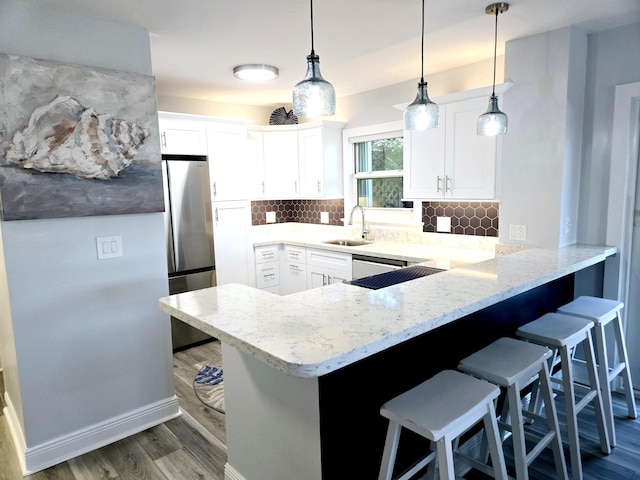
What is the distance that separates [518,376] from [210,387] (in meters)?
2.17

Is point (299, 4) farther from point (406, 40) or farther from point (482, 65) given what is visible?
point (482, 65)

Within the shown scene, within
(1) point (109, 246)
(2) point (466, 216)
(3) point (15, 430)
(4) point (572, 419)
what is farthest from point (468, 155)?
(3) point (15, 430)

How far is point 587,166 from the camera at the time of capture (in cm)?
272

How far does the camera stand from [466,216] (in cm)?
352

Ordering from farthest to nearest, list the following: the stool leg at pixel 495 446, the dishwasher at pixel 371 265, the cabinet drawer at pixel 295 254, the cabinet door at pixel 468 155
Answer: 1. the cabinet drawer at pixel 295 254
2. the dishwasher at pixel 371 265
3. the cabinet door at pixel 468 155
4. the stool leg at pixel 495 446

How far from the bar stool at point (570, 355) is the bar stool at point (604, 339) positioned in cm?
7

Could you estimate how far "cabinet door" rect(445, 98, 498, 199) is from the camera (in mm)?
2947

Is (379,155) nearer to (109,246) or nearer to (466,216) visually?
(466,216)

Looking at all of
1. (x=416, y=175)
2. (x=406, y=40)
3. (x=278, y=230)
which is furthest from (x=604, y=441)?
(x=278, y=230)

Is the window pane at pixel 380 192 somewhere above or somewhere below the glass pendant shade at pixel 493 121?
below

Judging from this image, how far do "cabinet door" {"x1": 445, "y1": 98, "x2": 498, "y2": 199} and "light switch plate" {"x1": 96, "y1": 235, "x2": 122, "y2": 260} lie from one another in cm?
236

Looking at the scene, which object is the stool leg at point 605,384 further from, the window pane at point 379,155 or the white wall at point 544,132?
the window pane at point 379,155

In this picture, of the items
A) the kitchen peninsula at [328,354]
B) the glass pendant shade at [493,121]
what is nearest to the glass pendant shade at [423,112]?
the glass pendant shade at [493,121]

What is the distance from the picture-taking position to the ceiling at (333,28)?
207 centimetres
